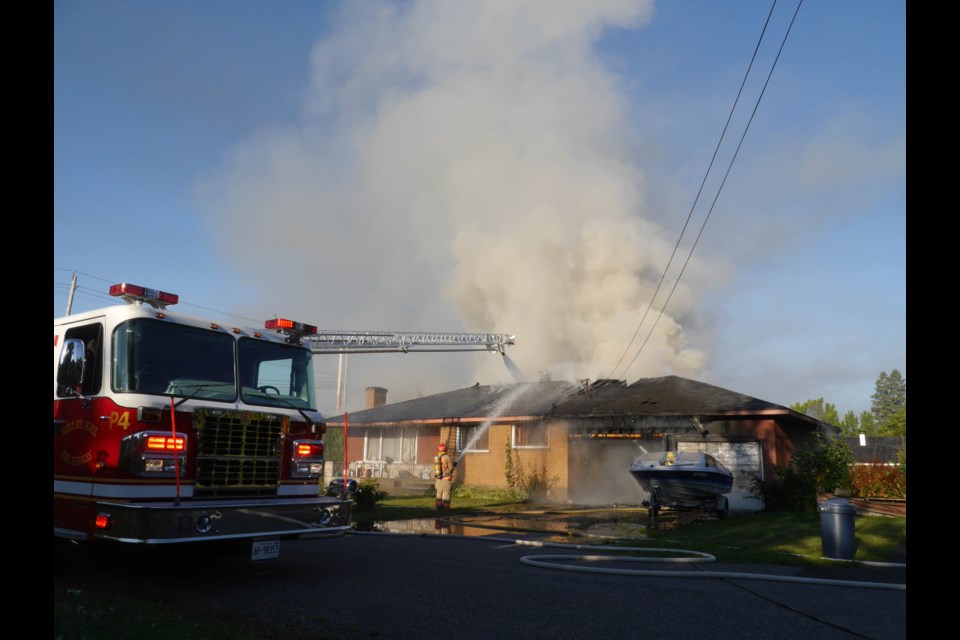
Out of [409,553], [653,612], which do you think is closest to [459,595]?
[653,612]

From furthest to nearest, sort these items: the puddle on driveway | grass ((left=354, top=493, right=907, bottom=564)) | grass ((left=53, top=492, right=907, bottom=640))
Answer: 1. the puddle on driveway
2. grass ((left=354, top=493, right=907, bottom=564))
3. grass ((left=53, top=492, right=907, bottom=640))

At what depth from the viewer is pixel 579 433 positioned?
2245 centimetres

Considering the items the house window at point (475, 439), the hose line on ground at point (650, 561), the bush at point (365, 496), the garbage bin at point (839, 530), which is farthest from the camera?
the house window at point (475, 439)

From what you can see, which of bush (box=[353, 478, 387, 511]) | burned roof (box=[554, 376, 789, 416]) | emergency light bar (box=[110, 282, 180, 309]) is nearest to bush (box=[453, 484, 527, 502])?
burned roof (box=[554, 376, 789, 416])

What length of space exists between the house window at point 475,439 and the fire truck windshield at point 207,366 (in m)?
17.5

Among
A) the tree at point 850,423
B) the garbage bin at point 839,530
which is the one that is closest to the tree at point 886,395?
the tree at point 850,423

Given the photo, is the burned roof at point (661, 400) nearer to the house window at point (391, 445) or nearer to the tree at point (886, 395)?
the house window at point (391, 445)

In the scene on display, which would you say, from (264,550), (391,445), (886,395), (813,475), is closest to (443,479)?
(813,475)

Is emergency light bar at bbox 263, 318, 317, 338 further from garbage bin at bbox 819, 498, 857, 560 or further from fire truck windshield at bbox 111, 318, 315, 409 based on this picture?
garbage bin at bbox 819, 498, 857, 560

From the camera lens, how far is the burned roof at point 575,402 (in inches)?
792

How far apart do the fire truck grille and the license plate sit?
1.89ft

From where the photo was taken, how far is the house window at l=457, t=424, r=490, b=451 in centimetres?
2530
